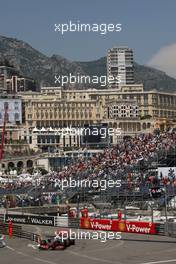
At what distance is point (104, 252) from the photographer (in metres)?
26.0

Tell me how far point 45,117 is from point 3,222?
101 meters

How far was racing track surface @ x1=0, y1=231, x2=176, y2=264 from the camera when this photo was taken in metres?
23.7

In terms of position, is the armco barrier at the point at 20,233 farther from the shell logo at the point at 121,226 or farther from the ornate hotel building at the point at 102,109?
the ornate hotel building at the point at 102,109

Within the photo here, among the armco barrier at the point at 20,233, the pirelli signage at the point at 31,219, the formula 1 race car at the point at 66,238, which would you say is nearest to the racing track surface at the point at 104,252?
the formula 1 race car at the point at 66,238

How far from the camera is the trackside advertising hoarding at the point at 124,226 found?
2966cm

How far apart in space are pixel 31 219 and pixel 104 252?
36.7 ft

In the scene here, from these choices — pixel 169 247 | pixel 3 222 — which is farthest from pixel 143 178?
pixel 169 247

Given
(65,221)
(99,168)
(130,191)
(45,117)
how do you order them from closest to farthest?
(65,221)
(130,191)
(99,168)
(45,117)

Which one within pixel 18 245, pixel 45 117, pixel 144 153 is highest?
pixel 45 117

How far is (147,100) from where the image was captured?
179875mm

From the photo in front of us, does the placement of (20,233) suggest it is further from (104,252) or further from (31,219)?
(104,252)

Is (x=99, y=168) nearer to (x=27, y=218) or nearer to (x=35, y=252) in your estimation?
(x=27, y=218)

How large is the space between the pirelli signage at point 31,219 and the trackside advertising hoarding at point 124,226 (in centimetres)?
430

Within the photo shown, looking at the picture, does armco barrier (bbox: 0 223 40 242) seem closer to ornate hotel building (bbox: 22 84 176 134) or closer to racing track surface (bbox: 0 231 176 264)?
racing track surface (bbox: 0 231 176 264)
